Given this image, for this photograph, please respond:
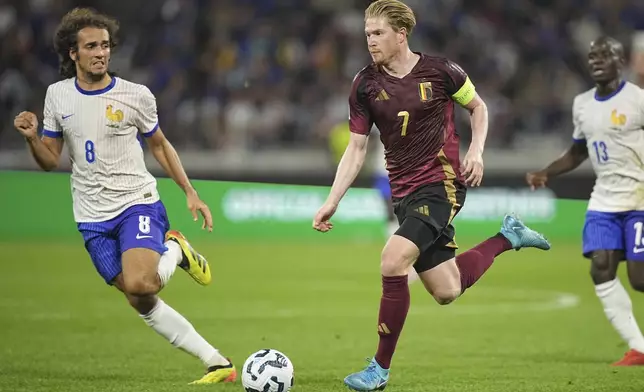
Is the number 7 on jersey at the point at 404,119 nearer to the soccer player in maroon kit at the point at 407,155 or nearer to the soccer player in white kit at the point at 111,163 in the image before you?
the soccer player in maroon kit at the point at 407,155

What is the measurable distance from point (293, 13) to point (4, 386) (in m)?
17.2

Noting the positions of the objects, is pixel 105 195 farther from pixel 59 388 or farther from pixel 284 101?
pixel 284 101

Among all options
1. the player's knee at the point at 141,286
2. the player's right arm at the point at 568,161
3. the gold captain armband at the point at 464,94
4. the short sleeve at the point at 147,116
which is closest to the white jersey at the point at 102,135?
the short sleeve at the point at 147,116

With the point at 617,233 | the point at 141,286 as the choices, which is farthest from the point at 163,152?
the point at 617,233

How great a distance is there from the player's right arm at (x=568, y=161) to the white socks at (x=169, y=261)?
3.05 metres

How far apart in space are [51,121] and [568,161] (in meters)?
4.09

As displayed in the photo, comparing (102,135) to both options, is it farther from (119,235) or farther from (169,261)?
(169,261)

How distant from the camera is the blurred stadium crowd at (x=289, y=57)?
20.1 meters

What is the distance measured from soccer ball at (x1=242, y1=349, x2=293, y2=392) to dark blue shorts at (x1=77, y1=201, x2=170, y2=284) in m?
1.13

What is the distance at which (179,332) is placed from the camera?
7.29 meters

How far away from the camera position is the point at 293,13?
2347 centimetres

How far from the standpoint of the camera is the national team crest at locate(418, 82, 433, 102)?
6.91 meters

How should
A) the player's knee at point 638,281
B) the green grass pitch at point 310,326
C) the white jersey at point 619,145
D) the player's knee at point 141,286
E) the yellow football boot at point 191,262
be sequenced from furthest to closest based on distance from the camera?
the white jersey at point 619,145
the player's knee at point 638,281
the green grass pitch at point 310,326
the yellow football boot at point 191,262
the player's knee at point 141,286

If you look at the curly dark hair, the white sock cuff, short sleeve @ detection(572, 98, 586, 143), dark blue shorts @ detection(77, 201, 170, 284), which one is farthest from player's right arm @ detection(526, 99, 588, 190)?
the curly dark hair
